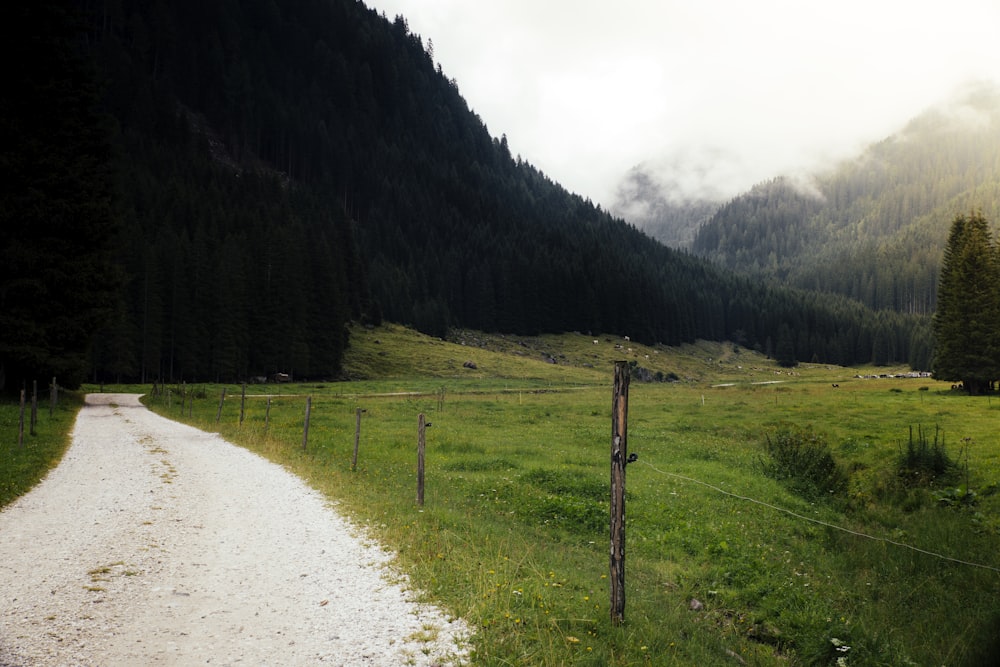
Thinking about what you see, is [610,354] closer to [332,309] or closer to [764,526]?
[332,309]

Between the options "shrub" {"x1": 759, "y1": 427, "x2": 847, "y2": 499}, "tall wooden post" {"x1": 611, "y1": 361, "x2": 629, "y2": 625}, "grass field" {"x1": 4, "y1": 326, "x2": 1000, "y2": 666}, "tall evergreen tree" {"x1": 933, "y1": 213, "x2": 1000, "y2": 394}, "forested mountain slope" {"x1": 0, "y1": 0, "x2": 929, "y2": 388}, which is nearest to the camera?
"tall wooden post" {"x1": 611, "y1": 361, "x2": 629, "y2": 625}

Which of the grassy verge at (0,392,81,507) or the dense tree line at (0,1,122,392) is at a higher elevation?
the dense tree line at (0,1,122,392)

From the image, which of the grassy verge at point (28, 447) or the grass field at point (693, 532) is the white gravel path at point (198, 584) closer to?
the grassy verge at point (28, 447)

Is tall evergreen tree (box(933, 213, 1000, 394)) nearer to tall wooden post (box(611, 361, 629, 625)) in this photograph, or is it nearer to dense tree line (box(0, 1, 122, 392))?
tall wooden post (box(611, 361, 629, 625))

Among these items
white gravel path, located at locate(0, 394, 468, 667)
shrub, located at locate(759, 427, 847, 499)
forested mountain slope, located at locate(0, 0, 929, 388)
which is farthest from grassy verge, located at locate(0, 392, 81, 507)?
shrub, located at locate(759, 427, 847, 499)

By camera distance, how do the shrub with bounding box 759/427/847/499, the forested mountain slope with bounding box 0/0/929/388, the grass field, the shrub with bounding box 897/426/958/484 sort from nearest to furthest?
1. the grass field
2. the shrub with bounding box 897/426/958/484
3. the shrub with bounding box 759/427/847/499
4. the forested mountain slope with bounding box 0/0/929/388

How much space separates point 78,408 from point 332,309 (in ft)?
184

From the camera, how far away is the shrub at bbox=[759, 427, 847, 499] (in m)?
21.5

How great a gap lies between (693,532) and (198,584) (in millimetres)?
11892

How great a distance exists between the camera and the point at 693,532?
14.5 meters

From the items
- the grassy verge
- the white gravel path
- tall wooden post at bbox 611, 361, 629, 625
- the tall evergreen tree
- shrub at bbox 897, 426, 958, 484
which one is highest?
the tall evergreen tree

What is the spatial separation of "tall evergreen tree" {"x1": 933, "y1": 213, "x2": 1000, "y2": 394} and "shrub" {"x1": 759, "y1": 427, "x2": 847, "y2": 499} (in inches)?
1816

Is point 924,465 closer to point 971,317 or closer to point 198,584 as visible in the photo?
point 198,584

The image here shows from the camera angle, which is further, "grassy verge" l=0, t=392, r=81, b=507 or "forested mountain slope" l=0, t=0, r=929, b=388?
"forested mountain slope" l=0, t=0, r=929, b=388
